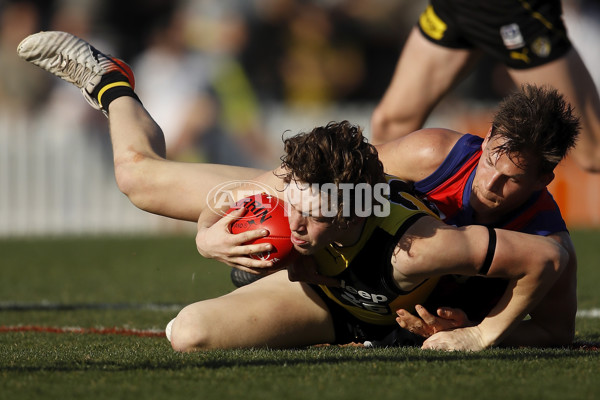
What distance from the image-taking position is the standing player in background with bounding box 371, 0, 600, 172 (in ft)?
21.2

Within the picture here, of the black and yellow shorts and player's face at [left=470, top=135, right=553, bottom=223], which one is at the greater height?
the black and yellow shorts

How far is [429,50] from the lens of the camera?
6.83m

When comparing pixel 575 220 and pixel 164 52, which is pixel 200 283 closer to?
pixel 164 52

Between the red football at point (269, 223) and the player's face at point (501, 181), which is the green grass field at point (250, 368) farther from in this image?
the player's face at point (501, 181)

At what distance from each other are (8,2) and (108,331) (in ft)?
33.2

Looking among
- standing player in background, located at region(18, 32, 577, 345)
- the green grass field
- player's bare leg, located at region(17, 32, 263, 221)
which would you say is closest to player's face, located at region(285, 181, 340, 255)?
the green grass field

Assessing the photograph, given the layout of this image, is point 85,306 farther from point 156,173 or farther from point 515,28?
point 515,28

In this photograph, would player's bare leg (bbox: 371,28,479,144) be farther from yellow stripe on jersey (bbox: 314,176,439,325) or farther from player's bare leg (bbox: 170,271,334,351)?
yellow stripe on jersey (bbox: 314,176,439,325)

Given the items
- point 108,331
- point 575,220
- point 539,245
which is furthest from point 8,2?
point 539,245

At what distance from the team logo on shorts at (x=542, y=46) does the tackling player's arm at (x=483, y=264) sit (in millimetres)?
2326

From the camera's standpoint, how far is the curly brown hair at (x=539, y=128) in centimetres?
445

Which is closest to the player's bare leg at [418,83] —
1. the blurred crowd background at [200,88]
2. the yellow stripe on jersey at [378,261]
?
the yellow stripe on jersey at [378,261]

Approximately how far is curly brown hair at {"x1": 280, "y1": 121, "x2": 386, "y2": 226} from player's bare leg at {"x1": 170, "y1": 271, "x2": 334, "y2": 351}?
90 cm

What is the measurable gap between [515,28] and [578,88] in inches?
23.8
